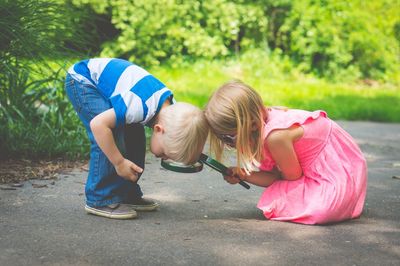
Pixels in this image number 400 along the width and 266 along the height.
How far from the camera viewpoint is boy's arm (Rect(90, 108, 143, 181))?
243cm

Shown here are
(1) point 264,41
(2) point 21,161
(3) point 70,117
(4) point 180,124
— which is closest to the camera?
(4) point 180,124

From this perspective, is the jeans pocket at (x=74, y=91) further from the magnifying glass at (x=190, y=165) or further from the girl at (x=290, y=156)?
the girl at (x=290, y=156)

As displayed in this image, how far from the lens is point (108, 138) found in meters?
2.44

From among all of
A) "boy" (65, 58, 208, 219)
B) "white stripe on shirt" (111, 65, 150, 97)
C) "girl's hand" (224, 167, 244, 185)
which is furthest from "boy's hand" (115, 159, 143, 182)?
"girl's hand" (224, 167, 244, 185)

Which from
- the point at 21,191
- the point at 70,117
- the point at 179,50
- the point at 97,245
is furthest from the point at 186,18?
the point at 97,245

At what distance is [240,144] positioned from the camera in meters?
2.57

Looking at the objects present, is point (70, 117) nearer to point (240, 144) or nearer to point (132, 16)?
point (240, 144)

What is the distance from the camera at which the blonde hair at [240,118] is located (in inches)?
100

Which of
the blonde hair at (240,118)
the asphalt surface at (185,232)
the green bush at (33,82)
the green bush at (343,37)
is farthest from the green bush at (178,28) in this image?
the blonde hair at (240,118)

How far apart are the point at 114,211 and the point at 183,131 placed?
20.1 inches

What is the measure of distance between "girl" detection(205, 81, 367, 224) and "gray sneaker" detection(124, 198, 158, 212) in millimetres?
389

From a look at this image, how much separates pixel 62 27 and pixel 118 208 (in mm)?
1864

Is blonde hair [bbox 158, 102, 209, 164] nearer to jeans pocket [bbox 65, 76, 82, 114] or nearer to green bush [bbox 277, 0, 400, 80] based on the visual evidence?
jeans pocket [bbox 65, 76, 82, 114]

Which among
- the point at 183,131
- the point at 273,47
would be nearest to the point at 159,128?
the point at 183,131
